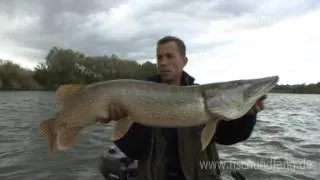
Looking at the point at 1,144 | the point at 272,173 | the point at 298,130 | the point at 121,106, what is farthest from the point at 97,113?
the point at 298,130

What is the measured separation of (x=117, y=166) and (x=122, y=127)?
2.14 m

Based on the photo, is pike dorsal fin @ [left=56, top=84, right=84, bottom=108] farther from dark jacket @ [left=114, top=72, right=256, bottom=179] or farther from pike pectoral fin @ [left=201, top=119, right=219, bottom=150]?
pike pectoral fin @ [left=201, top=119, right=219, bottom=150]

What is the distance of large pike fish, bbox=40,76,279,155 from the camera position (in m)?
3.58

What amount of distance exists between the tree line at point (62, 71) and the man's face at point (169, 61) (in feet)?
187

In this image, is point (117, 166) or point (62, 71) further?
point (62, 71)

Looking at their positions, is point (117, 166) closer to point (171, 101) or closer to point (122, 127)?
point (122, 127)

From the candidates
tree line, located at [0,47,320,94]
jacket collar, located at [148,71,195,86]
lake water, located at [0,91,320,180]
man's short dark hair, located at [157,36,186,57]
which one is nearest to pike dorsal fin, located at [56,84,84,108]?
jacket collar, located at [148,71,195,86]

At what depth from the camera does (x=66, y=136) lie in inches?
147

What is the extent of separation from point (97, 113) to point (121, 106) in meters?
0.24

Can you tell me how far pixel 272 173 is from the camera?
9.35m

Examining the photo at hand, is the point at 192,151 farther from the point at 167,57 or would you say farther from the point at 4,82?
the point at 4,82

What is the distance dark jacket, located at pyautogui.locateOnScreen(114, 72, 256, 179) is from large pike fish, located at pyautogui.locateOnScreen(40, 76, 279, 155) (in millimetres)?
386

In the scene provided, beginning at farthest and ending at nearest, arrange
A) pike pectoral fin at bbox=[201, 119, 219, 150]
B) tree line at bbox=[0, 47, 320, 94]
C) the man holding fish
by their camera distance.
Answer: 1. tree line at bbox=[0, 47, 320, 94]
2. the man holding fish
3. pike pectoral fin at bbox=[201, 119, 219, 150]

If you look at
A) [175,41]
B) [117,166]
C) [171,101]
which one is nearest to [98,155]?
[117,166]
